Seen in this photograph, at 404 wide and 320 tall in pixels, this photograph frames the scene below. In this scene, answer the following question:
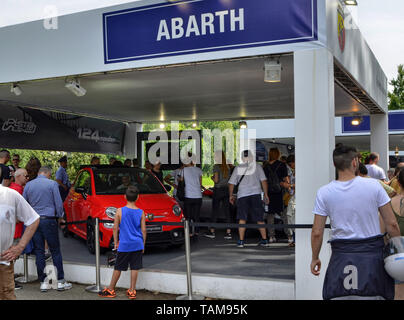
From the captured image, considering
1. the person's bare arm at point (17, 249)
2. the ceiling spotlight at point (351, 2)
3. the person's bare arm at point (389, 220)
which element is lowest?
the person's bare arm at point (17, 249)

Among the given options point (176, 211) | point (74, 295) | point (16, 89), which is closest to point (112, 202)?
point (176, 211)

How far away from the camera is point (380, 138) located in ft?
39.0

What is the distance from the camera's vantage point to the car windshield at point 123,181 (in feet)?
28.8

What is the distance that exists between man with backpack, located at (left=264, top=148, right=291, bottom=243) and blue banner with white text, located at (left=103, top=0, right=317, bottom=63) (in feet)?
11.5

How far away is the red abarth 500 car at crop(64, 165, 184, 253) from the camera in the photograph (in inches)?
313

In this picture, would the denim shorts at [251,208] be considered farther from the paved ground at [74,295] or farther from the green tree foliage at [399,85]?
the green tree foliage at [399,85]

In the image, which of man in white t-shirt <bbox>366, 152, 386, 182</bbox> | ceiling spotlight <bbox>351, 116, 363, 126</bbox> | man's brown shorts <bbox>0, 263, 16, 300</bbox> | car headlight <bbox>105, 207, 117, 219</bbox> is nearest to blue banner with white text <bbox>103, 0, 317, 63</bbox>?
car headlight <bbox>105, 207, 117, 219</bbox>

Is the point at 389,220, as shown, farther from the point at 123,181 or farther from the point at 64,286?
the point at 123,181

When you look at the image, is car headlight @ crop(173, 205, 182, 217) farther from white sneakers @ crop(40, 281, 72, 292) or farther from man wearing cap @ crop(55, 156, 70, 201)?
man wearing cap @ crop(55, 156, 70, 201)

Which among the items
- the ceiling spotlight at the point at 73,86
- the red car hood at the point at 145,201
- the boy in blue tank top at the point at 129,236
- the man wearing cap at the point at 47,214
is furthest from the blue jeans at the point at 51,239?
the ceiling spotlight at the point at 73,86

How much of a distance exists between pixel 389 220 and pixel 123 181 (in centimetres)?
623

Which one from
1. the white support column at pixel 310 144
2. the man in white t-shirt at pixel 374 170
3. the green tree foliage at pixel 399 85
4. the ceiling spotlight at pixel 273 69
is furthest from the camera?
the green tree foliage at pixel 399 85

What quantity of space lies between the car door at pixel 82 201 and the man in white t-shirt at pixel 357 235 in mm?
5635

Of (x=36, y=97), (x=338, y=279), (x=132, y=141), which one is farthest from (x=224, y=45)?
(x=132, y=141)
